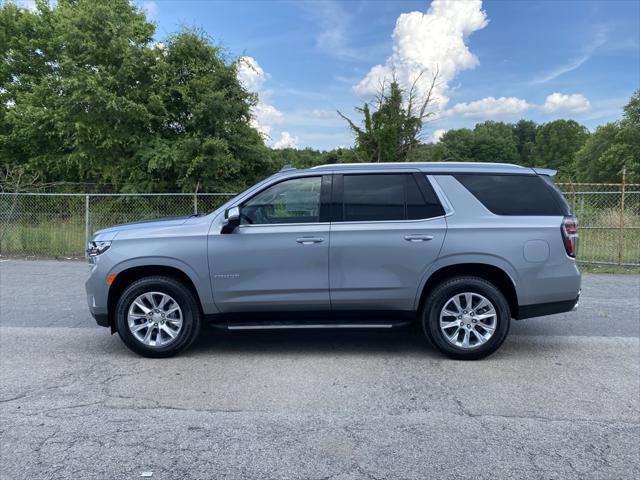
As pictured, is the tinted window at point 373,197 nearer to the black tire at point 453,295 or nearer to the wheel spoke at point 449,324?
the black tire at point 453,295

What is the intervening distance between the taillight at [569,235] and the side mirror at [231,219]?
10.7 ft

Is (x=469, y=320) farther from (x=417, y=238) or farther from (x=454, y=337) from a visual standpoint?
(x=417, y=238)

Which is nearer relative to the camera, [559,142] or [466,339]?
[466,339]

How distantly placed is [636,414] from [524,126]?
114579 mm

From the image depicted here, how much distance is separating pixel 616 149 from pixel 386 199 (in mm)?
51261

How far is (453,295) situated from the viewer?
4906mm

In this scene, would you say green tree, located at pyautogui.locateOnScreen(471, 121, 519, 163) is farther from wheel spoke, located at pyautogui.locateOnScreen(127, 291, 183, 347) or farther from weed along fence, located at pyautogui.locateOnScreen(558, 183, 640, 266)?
wheel spoke, located at pyautogui.locateOnScreen(127, 291, 183, 347)

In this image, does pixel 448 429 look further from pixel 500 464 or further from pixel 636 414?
pixel 636 414

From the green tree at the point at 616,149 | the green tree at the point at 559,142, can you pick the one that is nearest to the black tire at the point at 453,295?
the green tree at the point at 616,149

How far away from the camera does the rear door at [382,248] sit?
4898 mm

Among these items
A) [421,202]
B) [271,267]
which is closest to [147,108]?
[271,267]

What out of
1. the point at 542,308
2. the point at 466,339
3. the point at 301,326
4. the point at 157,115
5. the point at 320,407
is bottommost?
the point at 320,407

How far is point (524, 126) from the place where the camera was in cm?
10694

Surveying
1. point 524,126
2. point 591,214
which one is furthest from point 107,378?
point 524,126
